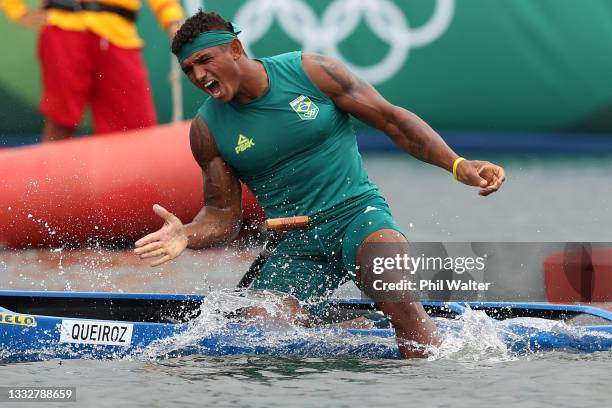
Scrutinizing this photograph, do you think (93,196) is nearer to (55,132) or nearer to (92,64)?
(92,64)

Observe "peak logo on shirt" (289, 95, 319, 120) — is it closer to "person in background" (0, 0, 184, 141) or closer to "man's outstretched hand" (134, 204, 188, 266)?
"man's outstretched hand" (134, 204, 188, 266)

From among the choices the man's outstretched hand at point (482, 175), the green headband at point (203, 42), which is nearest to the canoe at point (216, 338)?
the man's outstretched hand at point (482, 175)

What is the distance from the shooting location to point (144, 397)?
23.4ft

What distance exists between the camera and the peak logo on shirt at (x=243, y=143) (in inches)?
311

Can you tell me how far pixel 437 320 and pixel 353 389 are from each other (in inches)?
41.9

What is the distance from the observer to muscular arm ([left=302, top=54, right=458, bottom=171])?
26.2 feet

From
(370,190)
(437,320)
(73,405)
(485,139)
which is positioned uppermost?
(485,139)

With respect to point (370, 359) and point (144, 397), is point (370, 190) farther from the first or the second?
point (144, 397)

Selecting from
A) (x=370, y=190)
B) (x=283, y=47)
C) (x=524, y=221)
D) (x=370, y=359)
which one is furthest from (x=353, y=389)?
(x=283, y=47)

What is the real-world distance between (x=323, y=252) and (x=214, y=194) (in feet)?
2.22

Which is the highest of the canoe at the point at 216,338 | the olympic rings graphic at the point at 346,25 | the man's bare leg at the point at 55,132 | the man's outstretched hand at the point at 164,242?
the olympic rings graphic at the point at 346,25

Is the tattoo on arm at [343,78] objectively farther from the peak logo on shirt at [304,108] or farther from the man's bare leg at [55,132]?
the man's bare leg at [55,132]

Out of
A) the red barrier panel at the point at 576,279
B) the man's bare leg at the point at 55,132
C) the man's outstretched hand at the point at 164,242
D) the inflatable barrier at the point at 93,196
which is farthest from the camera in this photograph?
the man's bare leg at the point at 55,132

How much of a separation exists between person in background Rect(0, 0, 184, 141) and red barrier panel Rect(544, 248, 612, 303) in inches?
212
